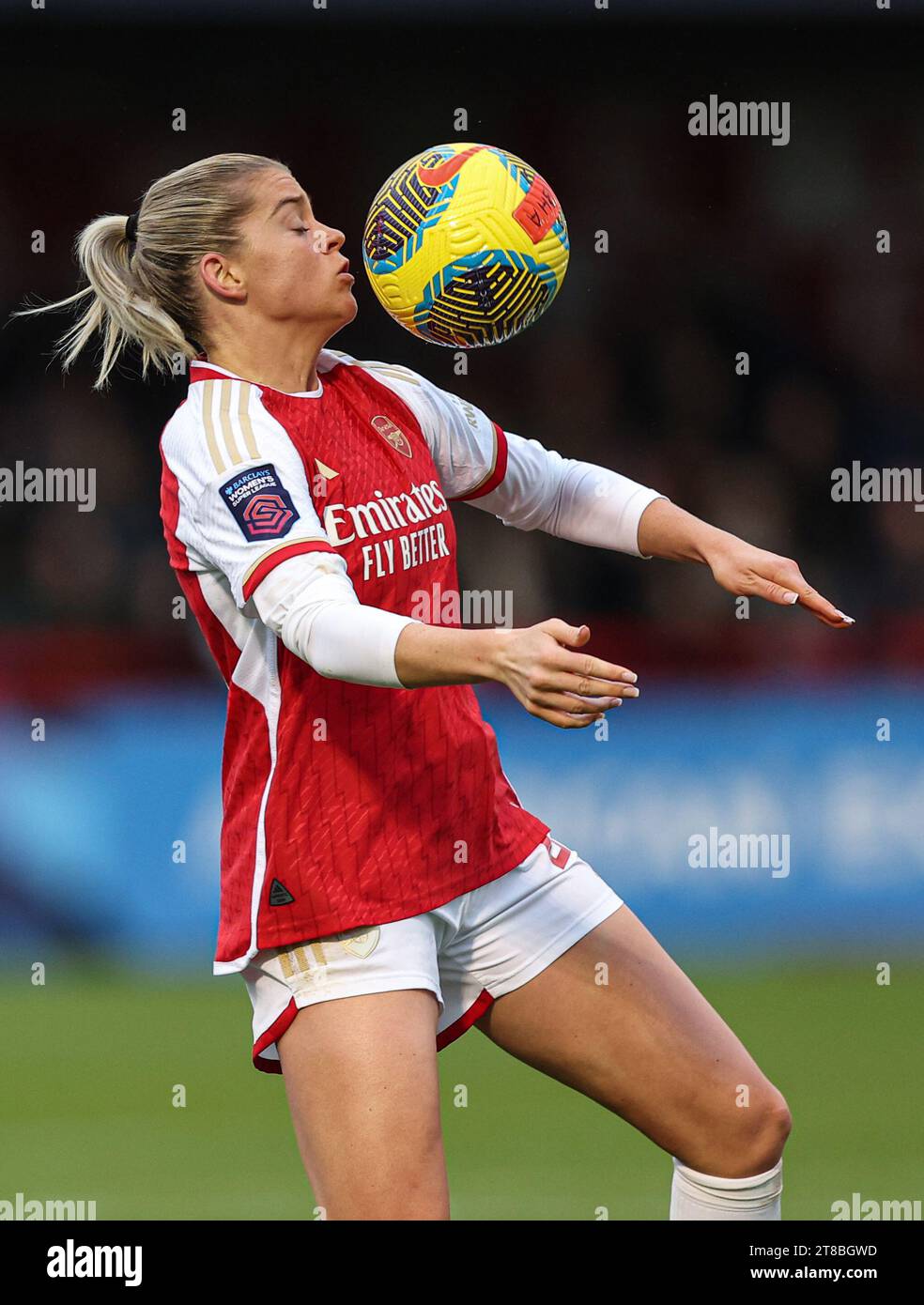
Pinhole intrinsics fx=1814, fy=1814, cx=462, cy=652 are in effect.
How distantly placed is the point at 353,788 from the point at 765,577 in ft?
2.50

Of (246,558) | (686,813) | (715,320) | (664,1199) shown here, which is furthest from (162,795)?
(246,558)

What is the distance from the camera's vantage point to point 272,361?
2.93 meters

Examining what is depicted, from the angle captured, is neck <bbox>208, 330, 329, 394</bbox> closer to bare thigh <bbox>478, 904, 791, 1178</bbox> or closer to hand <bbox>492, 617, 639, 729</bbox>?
hand <bbox>492, 617, 639, 729</bbox>

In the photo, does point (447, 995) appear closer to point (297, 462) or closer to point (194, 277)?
point (297, 462)

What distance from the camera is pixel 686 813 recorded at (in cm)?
600

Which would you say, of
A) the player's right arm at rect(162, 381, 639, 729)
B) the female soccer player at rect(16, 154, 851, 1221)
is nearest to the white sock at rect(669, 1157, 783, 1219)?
the female soccer player at rect(16, 154, 851, 1221)

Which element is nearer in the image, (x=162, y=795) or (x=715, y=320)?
(x=162, y=795)

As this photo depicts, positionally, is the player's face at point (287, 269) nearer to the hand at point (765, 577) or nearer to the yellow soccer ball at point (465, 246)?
the yellow soccer ball at point (465, 246)

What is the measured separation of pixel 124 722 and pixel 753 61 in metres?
3.66

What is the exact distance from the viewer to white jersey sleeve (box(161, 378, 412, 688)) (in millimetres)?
2520
